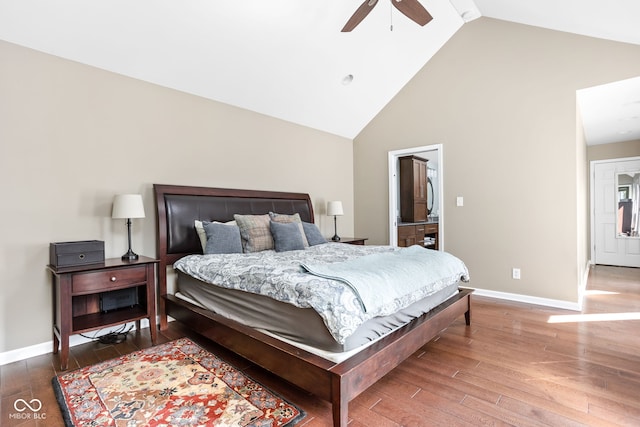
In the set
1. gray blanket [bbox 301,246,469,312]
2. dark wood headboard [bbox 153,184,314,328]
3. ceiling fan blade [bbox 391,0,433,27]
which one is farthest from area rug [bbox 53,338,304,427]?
ceiling fan blade [bbox 391,0,433,27]

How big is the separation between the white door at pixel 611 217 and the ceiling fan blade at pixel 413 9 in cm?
549

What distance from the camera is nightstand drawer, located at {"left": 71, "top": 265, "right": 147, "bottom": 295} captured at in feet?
8.02

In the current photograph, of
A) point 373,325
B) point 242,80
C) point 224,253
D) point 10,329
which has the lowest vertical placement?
point 10,329

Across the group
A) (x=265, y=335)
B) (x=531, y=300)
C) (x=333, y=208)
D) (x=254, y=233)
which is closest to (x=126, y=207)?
(x=254, y=233)

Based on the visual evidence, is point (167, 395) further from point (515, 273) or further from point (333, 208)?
point (515, 273)

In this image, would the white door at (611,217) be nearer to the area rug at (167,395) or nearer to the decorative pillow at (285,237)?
the decorative pillow at (285,237)

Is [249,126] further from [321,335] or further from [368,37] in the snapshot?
[321,335]

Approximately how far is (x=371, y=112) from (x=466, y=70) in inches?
59.2

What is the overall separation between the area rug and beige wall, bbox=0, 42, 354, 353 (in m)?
0.95

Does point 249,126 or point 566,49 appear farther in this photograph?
point 249,126

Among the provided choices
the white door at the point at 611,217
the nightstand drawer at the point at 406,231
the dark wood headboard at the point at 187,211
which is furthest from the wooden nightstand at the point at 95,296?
the white door at the point at 611,217

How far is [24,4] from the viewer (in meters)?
2.36

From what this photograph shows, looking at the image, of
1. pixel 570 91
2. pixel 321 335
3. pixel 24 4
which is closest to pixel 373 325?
pixel 321 335

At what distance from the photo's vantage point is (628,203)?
229 inches
